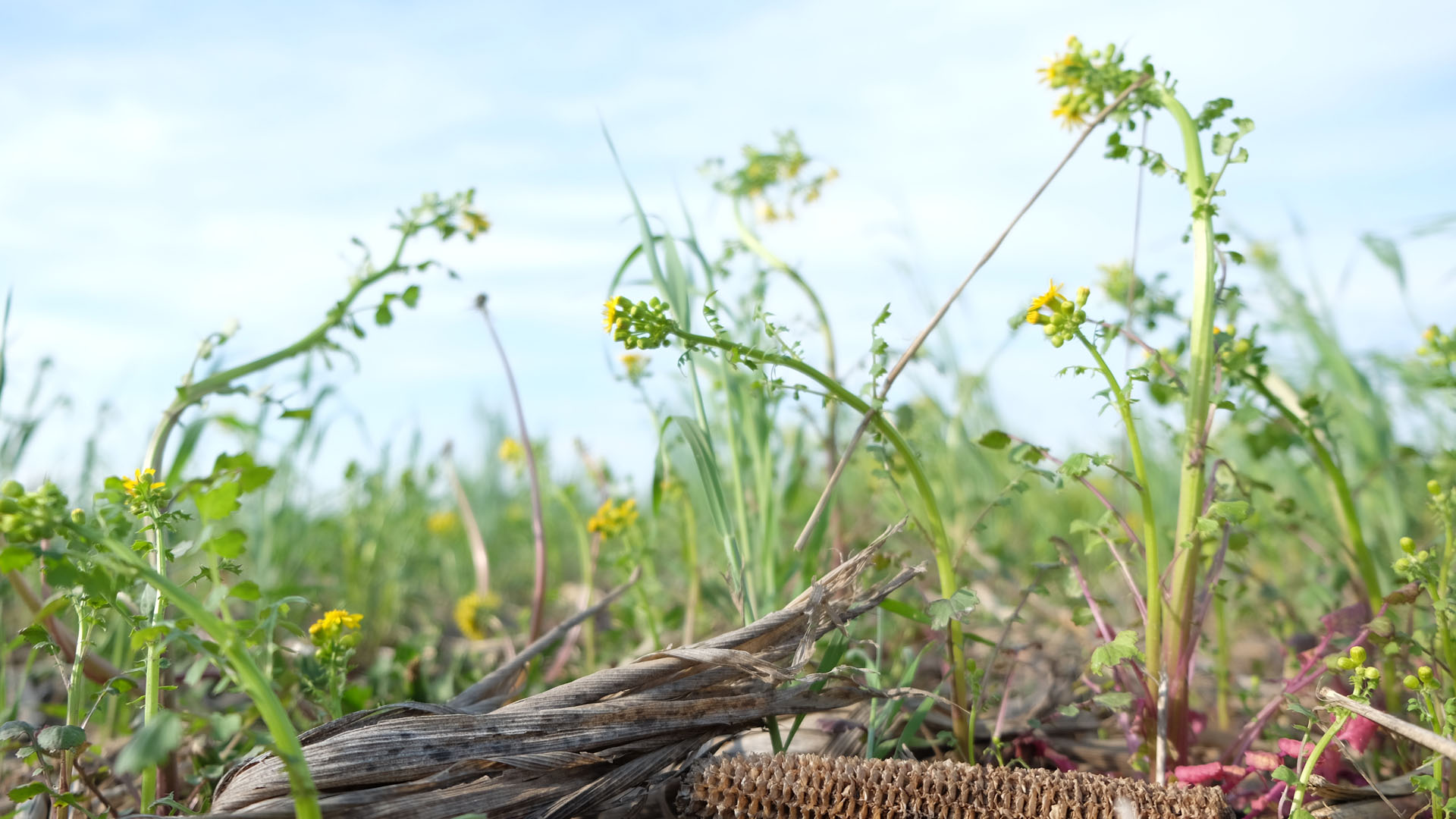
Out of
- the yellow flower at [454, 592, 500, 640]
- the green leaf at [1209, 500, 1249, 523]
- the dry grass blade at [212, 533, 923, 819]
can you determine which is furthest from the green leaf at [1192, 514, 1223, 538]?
the yellow flower at [454, 592, 500, 640]

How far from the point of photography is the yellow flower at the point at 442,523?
4.59 m

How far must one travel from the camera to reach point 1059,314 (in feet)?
4.63

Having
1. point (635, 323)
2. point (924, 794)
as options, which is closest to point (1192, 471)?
point (924, 794)

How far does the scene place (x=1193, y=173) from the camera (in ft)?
5.27

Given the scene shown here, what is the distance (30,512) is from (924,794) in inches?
45.0

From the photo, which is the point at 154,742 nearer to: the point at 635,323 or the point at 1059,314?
the point at 635,323

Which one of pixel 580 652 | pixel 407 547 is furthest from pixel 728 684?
pixel 407 547

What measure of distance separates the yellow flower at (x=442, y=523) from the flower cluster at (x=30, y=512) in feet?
11.3

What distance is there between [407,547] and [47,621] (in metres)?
1.92

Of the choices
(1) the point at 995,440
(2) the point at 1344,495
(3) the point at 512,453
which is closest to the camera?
(1) the point at 995,440

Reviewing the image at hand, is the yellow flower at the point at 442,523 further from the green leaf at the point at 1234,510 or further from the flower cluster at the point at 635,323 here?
the green leaf at the point at 1234,510

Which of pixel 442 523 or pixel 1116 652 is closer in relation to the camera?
pixel 1116 652

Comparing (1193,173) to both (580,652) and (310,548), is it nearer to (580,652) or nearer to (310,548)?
(580,652)

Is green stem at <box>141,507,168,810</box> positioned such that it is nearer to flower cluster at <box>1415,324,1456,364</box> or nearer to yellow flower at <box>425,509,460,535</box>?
flower cluster at <box>1415,324,1456,364</box>
